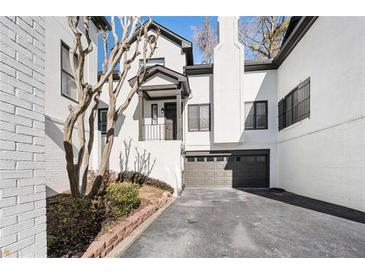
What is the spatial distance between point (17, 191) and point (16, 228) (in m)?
0.33

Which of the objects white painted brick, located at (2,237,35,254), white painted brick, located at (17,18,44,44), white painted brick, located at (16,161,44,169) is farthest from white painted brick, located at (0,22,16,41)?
white painted brick, located at (2,237,35,254)

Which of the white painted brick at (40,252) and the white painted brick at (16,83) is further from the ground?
the white painted brick at (16,83)

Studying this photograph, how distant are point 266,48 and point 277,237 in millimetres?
17916

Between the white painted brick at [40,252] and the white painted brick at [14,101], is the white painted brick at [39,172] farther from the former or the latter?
the white painted brick at [40,252]

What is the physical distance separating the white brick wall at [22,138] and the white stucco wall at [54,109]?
5168 millimetres

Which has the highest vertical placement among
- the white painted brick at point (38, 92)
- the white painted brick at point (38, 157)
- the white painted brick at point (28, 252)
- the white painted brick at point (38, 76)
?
the white painted brick at point (38, 76)

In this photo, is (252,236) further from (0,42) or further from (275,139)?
(275,139)

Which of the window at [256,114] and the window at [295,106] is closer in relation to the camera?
the window at [295,106]

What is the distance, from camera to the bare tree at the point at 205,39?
67.6 ft

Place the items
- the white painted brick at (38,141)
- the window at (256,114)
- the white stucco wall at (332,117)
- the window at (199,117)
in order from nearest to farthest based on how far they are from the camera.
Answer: the white painted brick at (38,141)
the white stucco wall at (332,117)
the window at (256,114)
the window at (199,117)

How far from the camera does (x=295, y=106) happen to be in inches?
391

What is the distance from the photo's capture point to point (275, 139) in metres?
12.1

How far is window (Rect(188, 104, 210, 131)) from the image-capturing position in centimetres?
1257

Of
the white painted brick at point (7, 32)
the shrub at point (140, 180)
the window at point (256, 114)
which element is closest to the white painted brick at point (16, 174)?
the white painted brick at point (7, 32)
